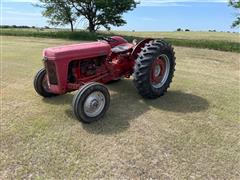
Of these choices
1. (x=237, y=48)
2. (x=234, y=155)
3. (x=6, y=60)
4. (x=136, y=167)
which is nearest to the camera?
(x=136, y=167)

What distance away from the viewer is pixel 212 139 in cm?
453

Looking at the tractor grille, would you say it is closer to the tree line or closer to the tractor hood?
the tractor hood

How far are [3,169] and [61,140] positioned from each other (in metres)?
0.92

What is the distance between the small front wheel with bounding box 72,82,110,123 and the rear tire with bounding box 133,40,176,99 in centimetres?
82

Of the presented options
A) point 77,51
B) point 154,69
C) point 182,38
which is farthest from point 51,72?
point 182,38

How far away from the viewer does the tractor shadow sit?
16.2 ft

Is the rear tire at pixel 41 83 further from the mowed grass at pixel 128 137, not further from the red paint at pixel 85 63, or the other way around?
the red paint at pixel 85 63

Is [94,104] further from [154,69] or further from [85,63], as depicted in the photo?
[154,69]

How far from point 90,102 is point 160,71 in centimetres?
195

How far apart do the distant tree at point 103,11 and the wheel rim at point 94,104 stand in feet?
68.3

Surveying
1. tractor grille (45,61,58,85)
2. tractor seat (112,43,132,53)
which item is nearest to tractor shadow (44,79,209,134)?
tractor grille (45,61,58,85)

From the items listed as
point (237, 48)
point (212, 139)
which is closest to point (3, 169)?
point (212, 139)

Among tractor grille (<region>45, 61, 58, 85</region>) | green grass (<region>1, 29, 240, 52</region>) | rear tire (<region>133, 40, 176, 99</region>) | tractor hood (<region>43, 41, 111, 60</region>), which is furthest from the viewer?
green grass (<region>1, 29, 240, 52</region>)

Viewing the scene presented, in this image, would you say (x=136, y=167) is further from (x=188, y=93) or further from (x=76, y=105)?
(x=188, y=93)
